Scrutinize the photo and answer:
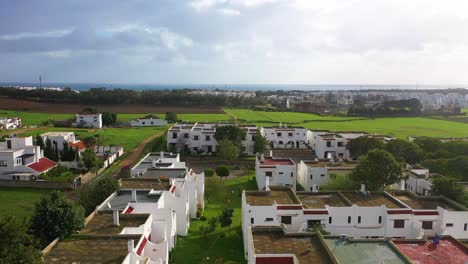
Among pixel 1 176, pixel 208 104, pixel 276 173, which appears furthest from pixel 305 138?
pixel 208 104

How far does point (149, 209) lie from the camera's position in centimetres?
2459

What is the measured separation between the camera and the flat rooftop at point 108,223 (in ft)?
70.2

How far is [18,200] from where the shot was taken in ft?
120

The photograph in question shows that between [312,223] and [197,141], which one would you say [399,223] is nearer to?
[312,223]

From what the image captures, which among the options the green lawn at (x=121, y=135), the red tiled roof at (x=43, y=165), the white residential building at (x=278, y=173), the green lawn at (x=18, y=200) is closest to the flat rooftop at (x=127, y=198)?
the green lawn at (x=18, y=200)

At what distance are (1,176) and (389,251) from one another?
129ft

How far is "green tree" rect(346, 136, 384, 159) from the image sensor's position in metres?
51.7

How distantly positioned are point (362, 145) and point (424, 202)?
909 inches

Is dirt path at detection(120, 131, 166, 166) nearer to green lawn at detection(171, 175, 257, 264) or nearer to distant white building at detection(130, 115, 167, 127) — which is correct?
distant white building at detection(130, 115, 167, 127)

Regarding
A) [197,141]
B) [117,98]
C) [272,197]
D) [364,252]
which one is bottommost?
[364,252]

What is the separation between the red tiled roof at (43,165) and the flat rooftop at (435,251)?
37.4 metres

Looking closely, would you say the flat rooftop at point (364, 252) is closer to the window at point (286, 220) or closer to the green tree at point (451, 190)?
the window at point (286, 220)

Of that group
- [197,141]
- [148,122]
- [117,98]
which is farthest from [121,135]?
[117,98]

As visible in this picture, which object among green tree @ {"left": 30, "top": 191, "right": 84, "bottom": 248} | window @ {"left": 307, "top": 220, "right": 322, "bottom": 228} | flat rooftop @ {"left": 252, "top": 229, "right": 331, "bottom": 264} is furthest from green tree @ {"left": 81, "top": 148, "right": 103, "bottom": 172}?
flat rooftop @ {"left": 252, "top": 229, "right": 331, "bottom": 264}
